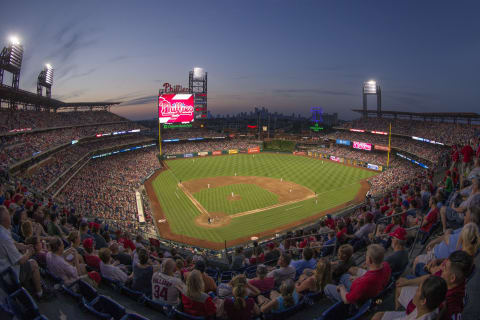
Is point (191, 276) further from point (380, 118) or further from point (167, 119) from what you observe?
point (380, 118)

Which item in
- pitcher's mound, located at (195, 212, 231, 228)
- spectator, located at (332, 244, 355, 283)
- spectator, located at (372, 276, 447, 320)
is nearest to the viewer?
spectator, located at (372, 276, 447, 320)

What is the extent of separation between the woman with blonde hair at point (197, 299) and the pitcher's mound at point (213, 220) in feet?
70.6

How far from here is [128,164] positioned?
4553cm

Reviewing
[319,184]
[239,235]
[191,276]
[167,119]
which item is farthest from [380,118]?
[191,276]

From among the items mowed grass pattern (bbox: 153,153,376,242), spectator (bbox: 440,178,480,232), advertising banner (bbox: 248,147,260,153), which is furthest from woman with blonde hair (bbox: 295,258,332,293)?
advertising banner (bbox: 248,147,260,153)

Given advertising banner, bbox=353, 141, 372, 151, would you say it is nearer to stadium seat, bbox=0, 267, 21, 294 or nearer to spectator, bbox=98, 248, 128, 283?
spectator, bbox=98, 248, 128, 283

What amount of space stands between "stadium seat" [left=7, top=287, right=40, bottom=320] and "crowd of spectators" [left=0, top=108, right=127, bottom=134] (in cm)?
2840

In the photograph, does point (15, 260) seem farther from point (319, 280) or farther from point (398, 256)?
point (398, 256)

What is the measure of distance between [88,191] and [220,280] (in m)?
25.4

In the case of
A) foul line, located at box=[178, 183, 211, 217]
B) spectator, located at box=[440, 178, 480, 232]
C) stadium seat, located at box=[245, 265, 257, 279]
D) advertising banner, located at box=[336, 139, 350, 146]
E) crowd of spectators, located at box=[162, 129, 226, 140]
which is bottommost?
foul line, located at box=[178, 183, 211, 217]

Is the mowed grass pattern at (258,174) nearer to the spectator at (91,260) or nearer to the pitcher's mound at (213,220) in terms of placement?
the pitcher's mound at (213,220)

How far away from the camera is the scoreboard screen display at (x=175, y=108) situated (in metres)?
54.6

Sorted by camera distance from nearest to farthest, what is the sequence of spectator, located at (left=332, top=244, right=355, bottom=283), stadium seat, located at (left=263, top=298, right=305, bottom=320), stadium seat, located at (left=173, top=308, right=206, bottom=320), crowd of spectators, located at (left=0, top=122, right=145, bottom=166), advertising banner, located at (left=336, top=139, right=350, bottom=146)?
stadium seat, located at (left=173, top=308, right=206, bottom=320) → stadium seat, located at (left=263, top=298, right=305, bottom=320) → spectator, located at (left=332, top=244, right=355, bottom=283) → crowd of spectators, located at (left=0, top=122, right=145, bottom=166) → advertising banner, located at (left=336, top=139, right=350, bottom=146)

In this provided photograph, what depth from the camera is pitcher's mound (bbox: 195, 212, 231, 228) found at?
25516 millimetres
